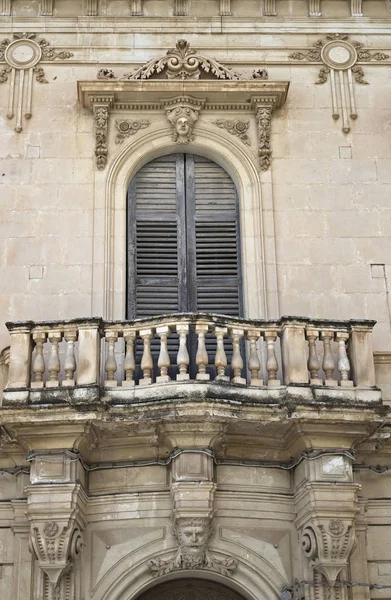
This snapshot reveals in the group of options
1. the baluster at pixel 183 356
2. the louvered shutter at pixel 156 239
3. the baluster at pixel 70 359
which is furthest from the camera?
the louvered shutter at pixel 156 239

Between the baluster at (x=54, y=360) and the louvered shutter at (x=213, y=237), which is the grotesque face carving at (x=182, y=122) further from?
the baluster at (x=54, y=360)

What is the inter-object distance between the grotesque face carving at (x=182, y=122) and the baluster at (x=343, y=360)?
411 centimetres

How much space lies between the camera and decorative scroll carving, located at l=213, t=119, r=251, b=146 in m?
14.6

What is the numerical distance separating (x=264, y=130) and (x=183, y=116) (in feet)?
3.96

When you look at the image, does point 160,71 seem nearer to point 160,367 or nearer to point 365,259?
point 365,259

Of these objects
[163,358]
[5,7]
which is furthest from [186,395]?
[5,7]

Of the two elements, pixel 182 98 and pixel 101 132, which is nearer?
pixel 101 132

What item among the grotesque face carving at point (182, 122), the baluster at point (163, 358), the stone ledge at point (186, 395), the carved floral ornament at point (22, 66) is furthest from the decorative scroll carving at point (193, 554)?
the carved floral ornament at point (22, 66)

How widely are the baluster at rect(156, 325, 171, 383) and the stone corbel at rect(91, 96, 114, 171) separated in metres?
3.51

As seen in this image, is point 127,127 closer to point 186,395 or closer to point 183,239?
point 183,239

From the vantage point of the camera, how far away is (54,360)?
1183 centimetres

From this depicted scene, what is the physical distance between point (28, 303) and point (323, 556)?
523 centimetres

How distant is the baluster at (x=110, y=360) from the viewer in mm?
11695

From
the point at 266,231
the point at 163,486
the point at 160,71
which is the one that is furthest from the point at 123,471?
the point at 160,71
